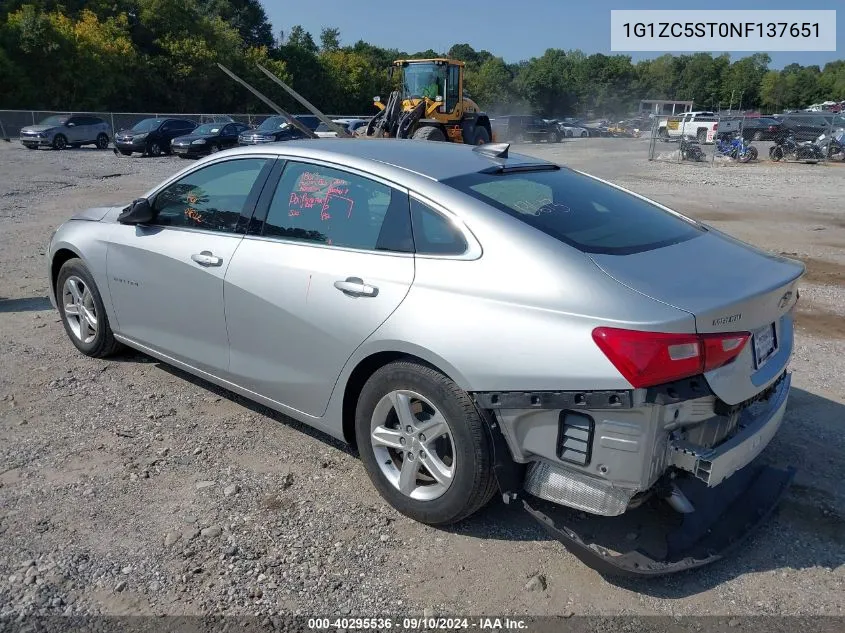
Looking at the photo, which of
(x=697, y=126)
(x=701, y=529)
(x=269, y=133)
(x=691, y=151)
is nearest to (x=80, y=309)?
(x=701, y=529)

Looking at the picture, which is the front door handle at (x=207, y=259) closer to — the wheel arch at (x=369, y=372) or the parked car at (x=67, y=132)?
the wheel arch at (x=369, y=372)

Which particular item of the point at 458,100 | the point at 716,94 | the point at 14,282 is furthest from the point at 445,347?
the point at 716,94

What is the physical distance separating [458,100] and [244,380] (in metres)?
21.5

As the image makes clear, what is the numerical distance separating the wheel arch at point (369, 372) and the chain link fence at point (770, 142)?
27280 millimetres

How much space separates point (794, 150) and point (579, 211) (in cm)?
3025

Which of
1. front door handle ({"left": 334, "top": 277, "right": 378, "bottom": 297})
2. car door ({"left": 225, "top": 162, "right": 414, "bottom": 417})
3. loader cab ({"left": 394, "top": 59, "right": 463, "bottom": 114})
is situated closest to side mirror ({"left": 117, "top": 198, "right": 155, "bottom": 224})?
car door ({"left": 225, "top": 162, "right": 414, "bottom": 417})

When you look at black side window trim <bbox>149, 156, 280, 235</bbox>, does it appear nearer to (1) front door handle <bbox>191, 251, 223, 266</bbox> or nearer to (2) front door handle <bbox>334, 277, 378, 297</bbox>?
(1) front door handle <bbox>191, 251, 223, 266</bbox>

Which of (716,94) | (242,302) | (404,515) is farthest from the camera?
(716,94)

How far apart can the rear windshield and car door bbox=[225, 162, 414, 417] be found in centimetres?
45

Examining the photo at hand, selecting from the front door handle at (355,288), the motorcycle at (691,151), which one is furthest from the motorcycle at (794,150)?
the front door handle at (355,288)

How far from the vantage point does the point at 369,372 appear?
11.2 feet

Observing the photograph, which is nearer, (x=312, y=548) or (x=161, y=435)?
(x=312, y=548)

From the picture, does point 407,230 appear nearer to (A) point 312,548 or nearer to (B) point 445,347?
(B) point 445,347

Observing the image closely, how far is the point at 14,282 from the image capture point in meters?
7.62
